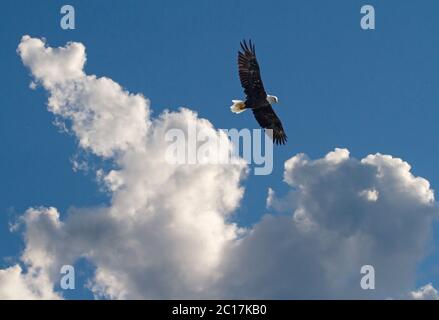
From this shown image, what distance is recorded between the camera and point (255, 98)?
150 ft

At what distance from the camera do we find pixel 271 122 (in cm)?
4778

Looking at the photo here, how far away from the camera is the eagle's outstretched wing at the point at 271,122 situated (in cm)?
4694

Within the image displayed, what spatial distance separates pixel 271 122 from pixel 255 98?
2666 millimetres

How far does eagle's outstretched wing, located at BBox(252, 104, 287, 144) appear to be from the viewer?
154ft

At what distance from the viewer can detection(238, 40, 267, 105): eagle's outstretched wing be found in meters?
43.9

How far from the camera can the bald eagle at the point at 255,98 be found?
4400 centimetres

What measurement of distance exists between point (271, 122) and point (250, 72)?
467 centimetres

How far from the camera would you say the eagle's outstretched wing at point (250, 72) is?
43.9m
